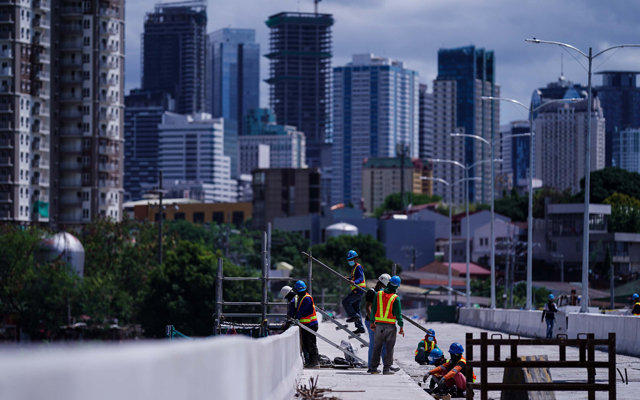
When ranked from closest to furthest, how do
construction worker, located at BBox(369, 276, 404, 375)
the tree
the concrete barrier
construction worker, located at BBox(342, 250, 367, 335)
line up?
the concrete barrier < construction worker, located at BBox(369, 276, 404, 375) < construction worker, located at BBox(342, 250, 367, 335) < the tree

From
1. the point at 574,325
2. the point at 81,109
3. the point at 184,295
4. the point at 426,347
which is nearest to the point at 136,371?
the point at 426,347

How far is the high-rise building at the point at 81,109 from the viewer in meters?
131

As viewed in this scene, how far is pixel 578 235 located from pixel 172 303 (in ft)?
220

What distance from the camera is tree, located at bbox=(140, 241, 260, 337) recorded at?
80438 mm

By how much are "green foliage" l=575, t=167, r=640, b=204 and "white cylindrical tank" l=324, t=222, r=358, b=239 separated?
106 ft

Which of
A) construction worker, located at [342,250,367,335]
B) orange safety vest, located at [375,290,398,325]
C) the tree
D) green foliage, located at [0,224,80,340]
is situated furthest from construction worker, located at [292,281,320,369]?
green foliage, located at [0,224,80,340]

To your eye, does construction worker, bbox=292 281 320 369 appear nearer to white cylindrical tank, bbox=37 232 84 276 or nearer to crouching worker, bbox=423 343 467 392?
crouching worker, bbox=423 343 467 392

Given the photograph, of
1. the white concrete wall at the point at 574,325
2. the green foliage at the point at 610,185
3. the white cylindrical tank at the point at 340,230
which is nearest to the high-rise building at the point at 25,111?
the white cylindrical tank at the point at 340,230

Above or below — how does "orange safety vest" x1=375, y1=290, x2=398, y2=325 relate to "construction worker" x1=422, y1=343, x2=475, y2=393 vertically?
above

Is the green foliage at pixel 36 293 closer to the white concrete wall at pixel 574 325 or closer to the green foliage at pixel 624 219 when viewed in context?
the white concrete wall at pixel 574 325

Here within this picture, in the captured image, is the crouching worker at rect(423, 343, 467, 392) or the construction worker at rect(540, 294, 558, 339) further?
the construction worker at rect(540, 294, 558, 339)

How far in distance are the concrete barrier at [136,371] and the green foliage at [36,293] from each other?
7574 centimetres

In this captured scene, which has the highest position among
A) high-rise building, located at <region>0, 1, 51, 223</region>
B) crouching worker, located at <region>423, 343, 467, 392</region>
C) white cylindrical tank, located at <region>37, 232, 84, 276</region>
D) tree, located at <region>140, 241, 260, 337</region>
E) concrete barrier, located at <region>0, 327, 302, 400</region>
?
high-rise building, located at <region>0, 1, 51, 223</region>

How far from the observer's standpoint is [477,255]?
152 m
